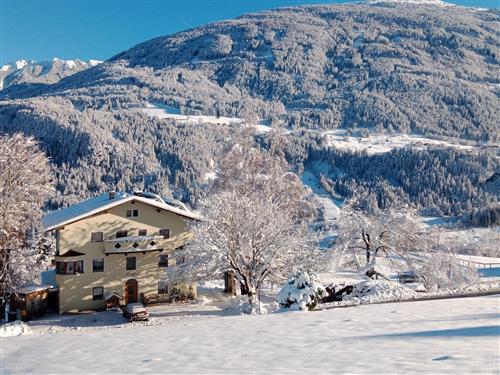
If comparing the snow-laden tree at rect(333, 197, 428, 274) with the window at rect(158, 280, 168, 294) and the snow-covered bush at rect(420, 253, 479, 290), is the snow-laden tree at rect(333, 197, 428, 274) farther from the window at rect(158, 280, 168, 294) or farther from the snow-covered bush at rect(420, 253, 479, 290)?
the window at rect(158, 280, 168, 294)

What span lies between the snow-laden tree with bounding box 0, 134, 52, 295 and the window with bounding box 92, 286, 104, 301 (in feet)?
17.0

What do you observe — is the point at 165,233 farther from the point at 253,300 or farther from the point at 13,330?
the point at 13,330

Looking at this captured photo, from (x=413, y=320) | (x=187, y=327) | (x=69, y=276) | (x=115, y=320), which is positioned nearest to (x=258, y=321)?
(x=187, y=327)

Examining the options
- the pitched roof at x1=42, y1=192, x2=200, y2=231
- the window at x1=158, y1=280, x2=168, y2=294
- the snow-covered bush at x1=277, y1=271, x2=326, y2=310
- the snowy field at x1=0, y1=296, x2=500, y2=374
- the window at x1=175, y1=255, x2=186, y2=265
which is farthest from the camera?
the window at x1=158, y1=280, x2=168, y2=294

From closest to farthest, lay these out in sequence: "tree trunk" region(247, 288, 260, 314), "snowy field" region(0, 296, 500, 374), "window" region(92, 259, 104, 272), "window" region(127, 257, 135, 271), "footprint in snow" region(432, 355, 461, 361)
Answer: "footprint in snow" region(432, 355, 461, 361) < "snowy field" region(0, 296, 500, 374) < "tree trunk" region(247, 288, 260, 314) < "window" region(92, 259, 104, 272) < "window" region(127, 257, 135, 271)

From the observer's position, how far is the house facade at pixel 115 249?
115ft

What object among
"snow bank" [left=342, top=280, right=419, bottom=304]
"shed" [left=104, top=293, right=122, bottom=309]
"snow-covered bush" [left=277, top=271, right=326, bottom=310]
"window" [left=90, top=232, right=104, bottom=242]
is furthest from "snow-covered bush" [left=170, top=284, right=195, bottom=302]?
"snow-covered bush" [left=277, top=271, right=326, bottom=310]

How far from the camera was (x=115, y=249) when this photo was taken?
3556cm

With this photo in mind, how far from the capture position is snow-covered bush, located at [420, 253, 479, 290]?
36.4 m

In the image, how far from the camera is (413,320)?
16344mm

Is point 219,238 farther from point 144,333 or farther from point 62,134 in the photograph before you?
point 62,134

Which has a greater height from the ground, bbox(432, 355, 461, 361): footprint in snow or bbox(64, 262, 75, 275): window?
bbox(64, 262, 75, 275): window

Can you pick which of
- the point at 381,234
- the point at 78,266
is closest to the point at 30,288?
the point at 78,266

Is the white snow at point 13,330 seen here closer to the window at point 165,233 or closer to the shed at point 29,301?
the shed at point 29,301
